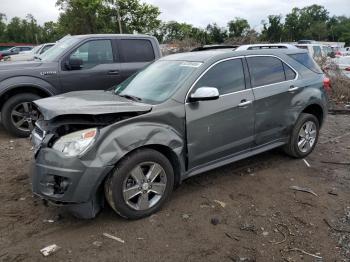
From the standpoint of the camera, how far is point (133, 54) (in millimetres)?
7961

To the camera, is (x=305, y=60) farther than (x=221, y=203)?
Yes

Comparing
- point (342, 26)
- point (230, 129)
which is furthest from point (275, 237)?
point (342, 26)

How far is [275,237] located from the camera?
364 cm

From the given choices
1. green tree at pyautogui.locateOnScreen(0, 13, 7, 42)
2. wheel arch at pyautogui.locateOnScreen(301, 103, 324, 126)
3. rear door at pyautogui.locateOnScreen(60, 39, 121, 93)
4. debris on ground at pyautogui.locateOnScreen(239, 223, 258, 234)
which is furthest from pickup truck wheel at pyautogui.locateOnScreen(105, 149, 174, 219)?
green tree at pyautogui.locateOnScreen(0, 13, 7, 42)

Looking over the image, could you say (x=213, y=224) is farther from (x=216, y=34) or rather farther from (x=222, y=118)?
(x=216, y=34)

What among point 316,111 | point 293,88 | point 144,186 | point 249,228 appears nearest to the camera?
point 249,228

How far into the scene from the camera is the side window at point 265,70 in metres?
4.93

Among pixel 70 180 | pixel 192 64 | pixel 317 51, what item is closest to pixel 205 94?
pixel 192 64

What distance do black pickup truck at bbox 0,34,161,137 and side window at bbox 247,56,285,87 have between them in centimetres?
243

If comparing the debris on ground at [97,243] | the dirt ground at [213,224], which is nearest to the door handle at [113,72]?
the dirt ground at [213,224]

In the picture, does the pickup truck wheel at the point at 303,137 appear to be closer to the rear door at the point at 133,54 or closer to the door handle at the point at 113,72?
the rear door at the point at 133,54

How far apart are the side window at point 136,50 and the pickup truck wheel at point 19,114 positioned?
6.64 feet

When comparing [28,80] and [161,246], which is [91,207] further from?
[28,80]

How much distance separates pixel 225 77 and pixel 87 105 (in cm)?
178
